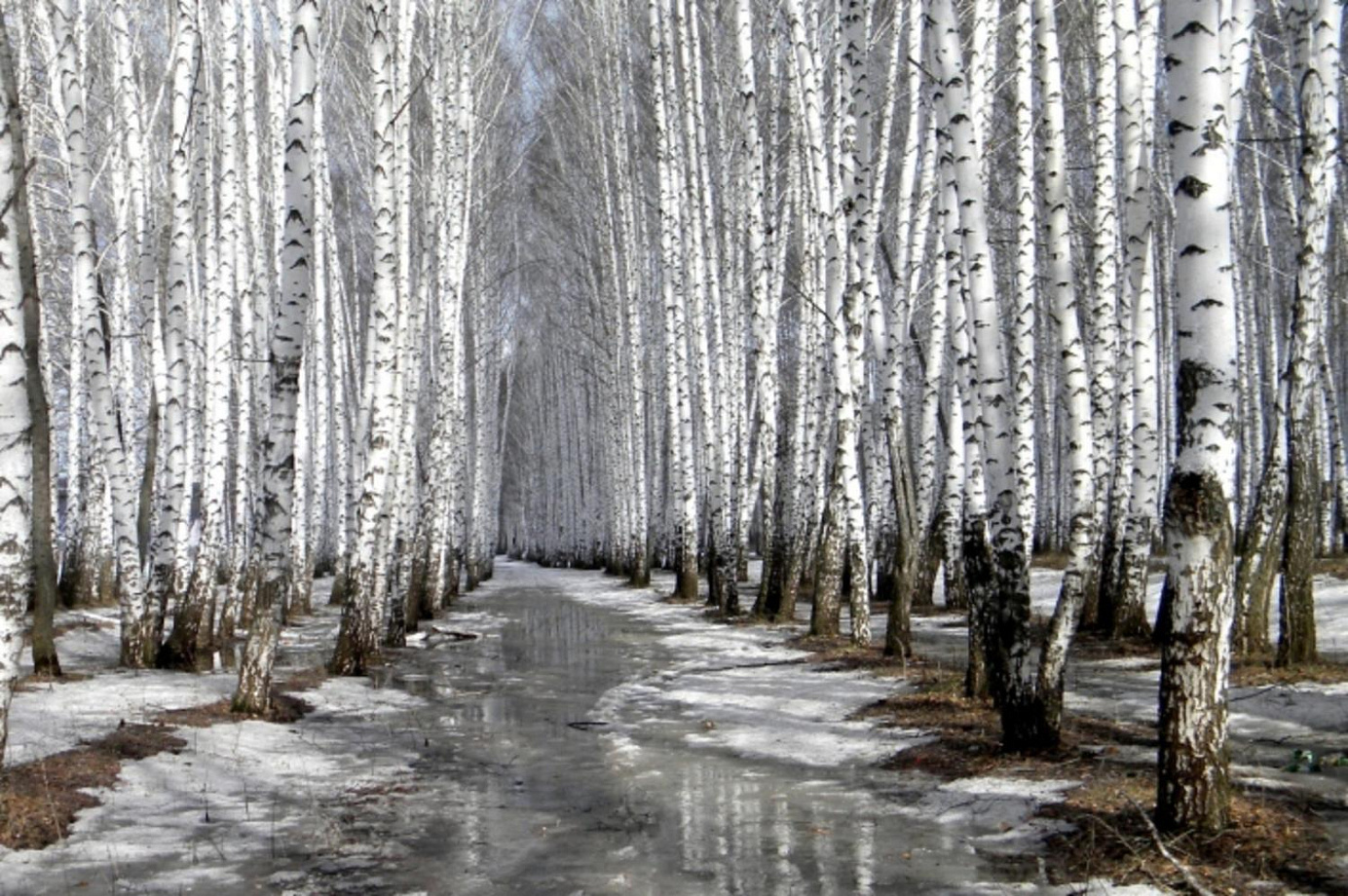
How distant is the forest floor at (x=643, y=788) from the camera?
4684mm

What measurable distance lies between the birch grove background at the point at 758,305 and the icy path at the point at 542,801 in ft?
3.10

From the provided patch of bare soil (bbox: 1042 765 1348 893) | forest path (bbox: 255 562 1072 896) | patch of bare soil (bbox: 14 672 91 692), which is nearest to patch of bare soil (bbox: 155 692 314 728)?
forest path (bbox: 255 562 1072 896)

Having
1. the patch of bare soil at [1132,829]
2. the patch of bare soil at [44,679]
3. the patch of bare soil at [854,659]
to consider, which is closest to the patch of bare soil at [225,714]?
the patch of bare soil at [44,679]

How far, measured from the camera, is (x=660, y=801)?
6133mm

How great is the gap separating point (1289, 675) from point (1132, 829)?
15.7 ft

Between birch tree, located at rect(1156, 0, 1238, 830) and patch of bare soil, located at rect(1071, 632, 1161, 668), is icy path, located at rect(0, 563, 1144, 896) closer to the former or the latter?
birch tree, located at rect(1156, 0, 1238, 830)

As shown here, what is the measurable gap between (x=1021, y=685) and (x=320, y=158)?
483 inches

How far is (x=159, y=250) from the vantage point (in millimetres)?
18203

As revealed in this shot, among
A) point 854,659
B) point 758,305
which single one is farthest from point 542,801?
point 758,305

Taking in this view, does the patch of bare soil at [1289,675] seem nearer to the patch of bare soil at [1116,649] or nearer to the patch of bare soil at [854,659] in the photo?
the patch of bare soil at [1116,649]

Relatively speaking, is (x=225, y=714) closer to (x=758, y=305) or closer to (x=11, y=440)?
(x=11, y=440)

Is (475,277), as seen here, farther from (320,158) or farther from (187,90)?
(187,90)

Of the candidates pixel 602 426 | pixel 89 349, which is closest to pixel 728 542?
pixel 89 349

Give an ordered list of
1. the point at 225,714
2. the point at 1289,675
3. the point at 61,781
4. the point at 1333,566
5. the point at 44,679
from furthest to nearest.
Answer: the point at 1333,566 < the point at 44,679 < the point at 1289,675 < the point at 225,714 < the point at 61,781
